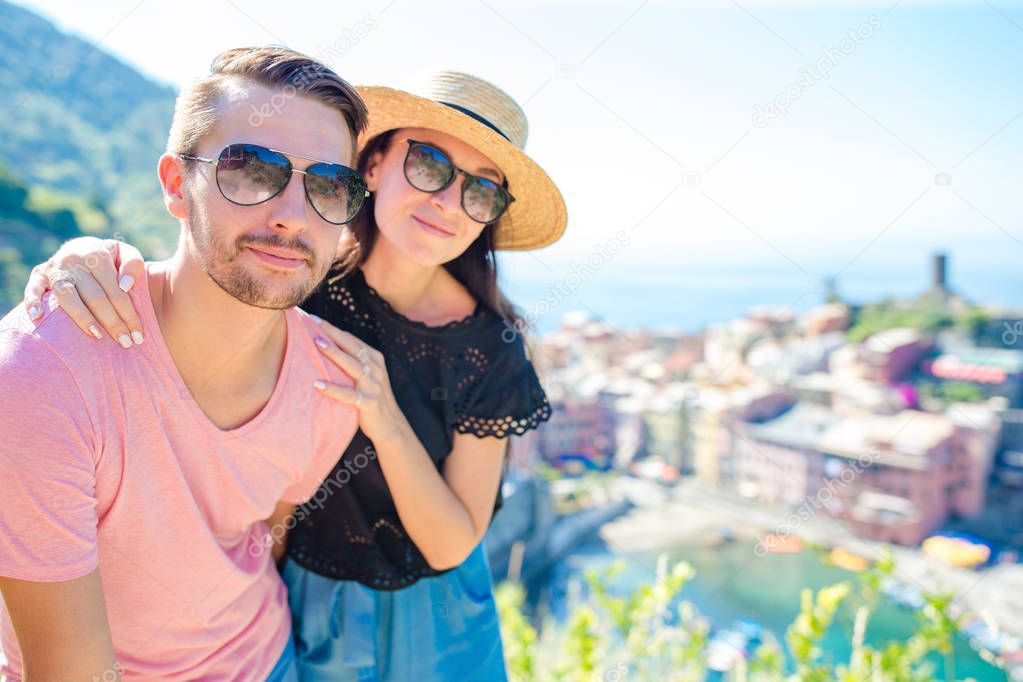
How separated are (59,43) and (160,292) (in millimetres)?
58237

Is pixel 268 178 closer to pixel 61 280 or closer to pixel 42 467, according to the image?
pixel 61 280

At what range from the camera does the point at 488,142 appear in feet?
4.04

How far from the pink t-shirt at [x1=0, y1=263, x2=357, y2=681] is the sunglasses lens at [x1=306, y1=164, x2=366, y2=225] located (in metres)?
0.22

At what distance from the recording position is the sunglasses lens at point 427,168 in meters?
1.23

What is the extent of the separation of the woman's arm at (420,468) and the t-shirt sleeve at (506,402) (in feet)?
0.09

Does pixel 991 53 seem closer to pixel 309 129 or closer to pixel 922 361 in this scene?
pixel 922 361

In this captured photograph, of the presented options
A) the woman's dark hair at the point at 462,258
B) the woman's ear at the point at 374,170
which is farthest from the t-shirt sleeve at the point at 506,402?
the woman's ear at the point at 374,170

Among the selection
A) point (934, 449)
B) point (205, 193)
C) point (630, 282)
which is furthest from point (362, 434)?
point (630, 282)

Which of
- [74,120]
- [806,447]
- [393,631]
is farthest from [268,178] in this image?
[74,120]

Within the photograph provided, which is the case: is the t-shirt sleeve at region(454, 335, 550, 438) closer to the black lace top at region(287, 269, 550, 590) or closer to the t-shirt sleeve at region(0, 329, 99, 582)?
the black lace top at region(287, 269, 550, 590)

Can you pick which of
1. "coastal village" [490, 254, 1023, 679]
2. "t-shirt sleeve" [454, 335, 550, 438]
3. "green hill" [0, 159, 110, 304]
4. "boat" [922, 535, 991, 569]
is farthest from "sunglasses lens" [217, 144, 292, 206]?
"green hill" [0, 159, 110, 304]

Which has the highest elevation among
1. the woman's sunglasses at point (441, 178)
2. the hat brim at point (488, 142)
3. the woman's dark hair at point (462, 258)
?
the hat brim at point (488, 142)

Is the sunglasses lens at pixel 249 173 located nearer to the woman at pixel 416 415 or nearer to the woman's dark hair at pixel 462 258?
the woman at pixel 416 415

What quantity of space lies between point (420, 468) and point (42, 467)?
54 centimetres
